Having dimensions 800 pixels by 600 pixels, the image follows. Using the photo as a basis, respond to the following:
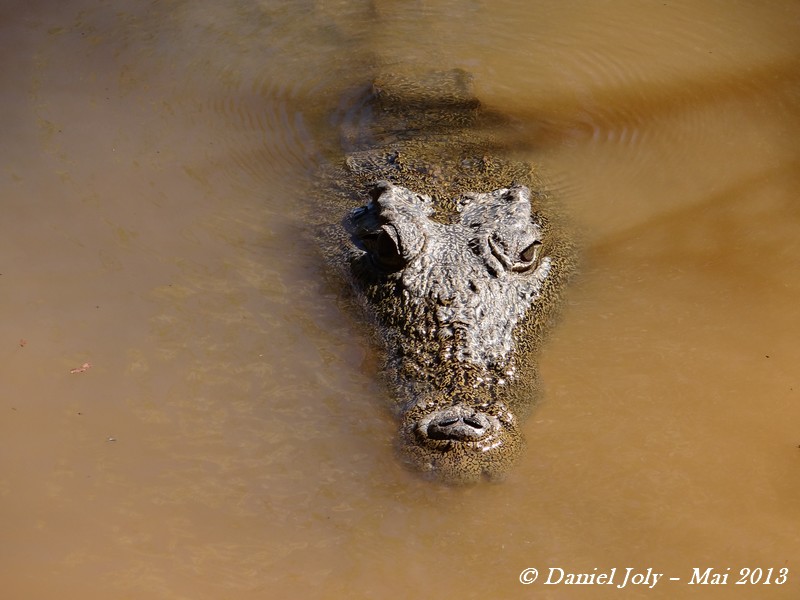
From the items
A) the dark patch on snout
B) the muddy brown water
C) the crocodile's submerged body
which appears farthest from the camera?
the crocodile's submerged body

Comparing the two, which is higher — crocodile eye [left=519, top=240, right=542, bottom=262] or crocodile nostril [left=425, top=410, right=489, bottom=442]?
crocodile eye [left=519, top=240, right=542, bottom=262]

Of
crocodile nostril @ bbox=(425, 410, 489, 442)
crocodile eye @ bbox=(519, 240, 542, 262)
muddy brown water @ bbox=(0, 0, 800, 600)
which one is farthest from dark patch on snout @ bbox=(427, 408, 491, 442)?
crocodile eye @ bbox=(519, 240, 542, 262)

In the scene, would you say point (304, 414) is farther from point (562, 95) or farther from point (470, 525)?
point (562, 95)

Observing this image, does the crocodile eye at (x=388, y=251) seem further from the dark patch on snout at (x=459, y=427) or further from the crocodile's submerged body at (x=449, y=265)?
the dark patch on snout at (x=459, y=427)

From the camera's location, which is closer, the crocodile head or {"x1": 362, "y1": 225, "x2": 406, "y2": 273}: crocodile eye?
the crocodile head

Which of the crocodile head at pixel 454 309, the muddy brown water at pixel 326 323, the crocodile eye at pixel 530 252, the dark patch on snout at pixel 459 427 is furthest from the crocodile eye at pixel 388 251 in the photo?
the dark patch on snout at pixel 459 427

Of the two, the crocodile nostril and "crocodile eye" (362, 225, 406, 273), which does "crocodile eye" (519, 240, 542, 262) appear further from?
the crocodile nostril

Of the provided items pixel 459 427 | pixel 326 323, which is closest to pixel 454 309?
pixel 326 323
